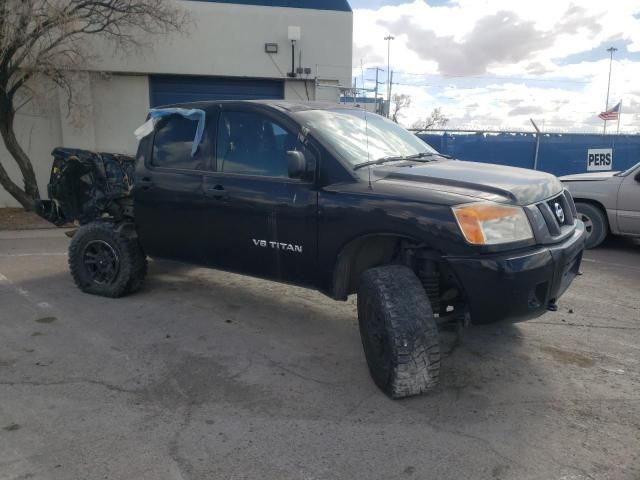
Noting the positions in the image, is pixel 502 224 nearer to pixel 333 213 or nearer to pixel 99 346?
pixel 333 213

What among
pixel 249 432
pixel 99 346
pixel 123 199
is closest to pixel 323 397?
pixel 249 432

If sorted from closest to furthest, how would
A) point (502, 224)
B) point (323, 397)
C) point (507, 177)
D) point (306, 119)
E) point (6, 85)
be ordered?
point (502, 224), point (323, 397), point (507, 177), point (306, 119), point (6, 85)

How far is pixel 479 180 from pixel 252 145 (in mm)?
1855

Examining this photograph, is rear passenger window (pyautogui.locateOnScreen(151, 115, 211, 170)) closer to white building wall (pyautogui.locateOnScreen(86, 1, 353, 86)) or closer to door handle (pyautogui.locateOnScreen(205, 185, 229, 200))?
door handle (pyautogui.locateOnScreen(205, 185, 229, 200))

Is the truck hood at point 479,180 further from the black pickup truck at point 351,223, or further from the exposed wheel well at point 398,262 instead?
the exposed wheel well at point 398,262

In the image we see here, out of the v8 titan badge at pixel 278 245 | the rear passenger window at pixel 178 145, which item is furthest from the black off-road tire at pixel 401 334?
the rear passenger window at pixel 178 145

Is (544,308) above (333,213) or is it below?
below

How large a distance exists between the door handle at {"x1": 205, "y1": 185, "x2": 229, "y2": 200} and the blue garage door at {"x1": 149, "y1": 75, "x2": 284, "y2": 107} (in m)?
8.62

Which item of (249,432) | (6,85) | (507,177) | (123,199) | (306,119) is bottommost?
(249,432)

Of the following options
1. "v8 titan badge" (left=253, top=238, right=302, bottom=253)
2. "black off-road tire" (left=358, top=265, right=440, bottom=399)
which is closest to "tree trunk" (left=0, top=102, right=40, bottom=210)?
"v8 titan badge" (left=253, top=238, right=302, bottom=253)

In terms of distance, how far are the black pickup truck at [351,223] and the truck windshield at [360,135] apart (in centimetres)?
2

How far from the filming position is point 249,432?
2.99 meters

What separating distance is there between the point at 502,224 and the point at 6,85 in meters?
10.1

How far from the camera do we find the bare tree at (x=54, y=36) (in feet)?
29.6
